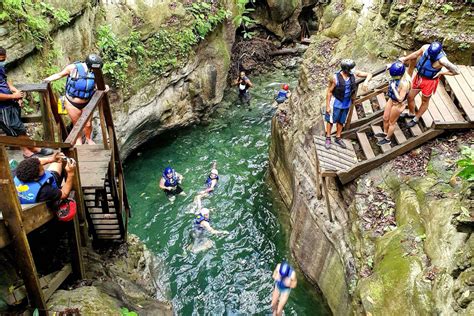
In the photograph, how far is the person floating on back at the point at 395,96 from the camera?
29.3ft

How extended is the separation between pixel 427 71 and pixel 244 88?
442 inches

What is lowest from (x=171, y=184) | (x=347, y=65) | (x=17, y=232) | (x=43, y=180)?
(x=17, y=232)

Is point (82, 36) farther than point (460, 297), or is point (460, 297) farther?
point (82, 36)

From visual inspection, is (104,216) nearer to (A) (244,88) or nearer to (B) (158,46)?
(B) (158,46)

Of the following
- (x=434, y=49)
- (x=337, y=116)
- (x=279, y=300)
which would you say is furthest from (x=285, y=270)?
(x=434, y=49)

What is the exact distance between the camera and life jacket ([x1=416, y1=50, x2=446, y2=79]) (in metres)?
8.82

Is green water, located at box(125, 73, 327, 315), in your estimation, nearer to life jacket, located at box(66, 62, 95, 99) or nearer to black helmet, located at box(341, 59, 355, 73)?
black helmet, located at box(341, 59, 355, 73)

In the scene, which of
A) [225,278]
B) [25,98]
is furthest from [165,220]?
[25,98]

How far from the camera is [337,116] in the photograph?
9.91m

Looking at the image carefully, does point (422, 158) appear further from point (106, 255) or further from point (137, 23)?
point (137, 23)

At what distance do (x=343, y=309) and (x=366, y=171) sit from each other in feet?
9.92

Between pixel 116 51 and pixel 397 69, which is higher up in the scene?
pixel 116 51

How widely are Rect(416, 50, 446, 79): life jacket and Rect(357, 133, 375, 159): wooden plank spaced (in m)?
1.93

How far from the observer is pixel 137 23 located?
614 inches
